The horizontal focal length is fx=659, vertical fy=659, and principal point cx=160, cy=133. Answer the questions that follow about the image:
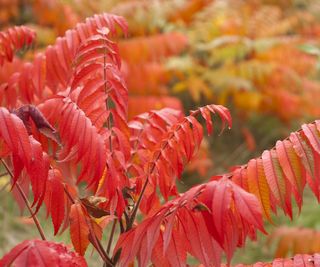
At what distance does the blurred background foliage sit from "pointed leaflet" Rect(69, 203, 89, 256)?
111 inches

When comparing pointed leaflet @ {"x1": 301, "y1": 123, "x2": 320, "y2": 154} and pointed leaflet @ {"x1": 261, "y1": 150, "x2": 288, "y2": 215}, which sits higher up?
pointed leaflet @ {"x1": 301, "y1": 123, "x2": 320, "y2": 154}

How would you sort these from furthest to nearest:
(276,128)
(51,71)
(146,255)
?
(276,128) < (51,71) < (146,255)

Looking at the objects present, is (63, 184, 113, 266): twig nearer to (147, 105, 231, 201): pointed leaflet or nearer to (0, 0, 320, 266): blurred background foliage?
(147, 105, 231, 201): pointed leaflet

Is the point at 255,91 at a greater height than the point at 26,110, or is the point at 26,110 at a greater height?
the point at 26,110

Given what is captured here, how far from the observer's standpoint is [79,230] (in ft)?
5.93

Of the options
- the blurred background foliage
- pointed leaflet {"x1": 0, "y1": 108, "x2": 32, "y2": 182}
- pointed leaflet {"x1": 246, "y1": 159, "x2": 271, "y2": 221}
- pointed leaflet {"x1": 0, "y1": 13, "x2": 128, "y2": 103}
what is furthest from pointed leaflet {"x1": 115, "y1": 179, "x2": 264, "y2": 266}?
the blurred background foliage

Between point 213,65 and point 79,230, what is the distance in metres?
4.43

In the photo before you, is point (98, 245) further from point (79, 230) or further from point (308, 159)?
point (308, 159)

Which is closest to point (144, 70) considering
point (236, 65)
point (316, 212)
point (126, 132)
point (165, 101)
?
point (165, 101)

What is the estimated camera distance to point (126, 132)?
203 centimetres

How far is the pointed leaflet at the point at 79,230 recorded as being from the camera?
1.80 meters

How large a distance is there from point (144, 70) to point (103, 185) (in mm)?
2957

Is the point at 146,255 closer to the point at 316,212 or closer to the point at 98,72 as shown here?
the point at 98,72

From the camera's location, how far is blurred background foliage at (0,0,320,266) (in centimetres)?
492
